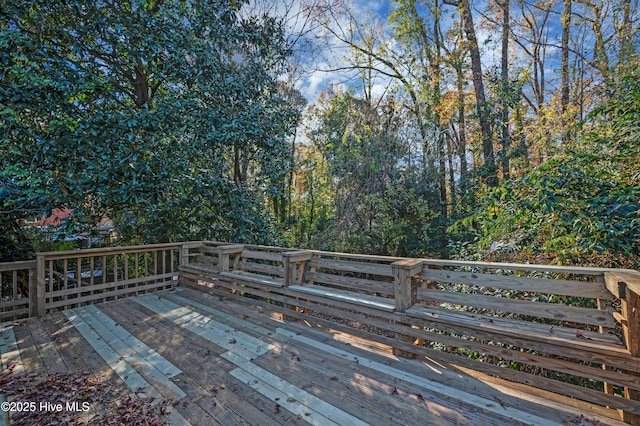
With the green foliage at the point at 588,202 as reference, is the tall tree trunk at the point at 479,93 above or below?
above

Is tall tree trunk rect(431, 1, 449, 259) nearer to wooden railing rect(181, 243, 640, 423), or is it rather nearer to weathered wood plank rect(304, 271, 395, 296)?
wooden railing rect(181, 243, 640, 423)

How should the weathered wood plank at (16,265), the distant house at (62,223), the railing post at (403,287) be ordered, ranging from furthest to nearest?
the distant house at (62,223) < the weathered wood plank at (16,265) < the railing post at (403,287)

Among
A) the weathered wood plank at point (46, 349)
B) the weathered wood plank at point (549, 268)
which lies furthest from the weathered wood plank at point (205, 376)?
the weathered wood plank at point (549, 268)

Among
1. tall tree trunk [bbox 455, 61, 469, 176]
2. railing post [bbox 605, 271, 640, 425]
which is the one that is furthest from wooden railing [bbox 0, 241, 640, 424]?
tall tree trunk [bbox 455, 61, 469, 176]

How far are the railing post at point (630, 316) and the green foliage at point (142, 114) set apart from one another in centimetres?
486

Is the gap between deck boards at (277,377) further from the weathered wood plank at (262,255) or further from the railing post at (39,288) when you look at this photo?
the railing post at (39,288)

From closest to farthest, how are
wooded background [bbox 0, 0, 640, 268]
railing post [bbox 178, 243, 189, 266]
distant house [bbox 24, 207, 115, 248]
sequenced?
wooded background [bbox 0, 0, 640, 268], distant house [bbox 24, 207, 115, 248], railing post [bbox 178, 243, 189, 266]

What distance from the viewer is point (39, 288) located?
3600mm

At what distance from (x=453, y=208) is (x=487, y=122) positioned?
2.48 m

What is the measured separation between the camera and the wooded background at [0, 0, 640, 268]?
126 inches

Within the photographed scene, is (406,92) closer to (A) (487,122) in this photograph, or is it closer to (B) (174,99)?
(A) (487,122)

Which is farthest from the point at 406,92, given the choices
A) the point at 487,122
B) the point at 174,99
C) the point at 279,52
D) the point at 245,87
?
the point at 174,99

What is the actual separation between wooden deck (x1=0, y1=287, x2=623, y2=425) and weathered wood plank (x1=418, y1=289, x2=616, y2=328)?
0.53 meters

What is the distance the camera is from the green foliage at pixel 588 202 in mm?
2414
